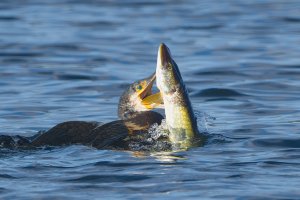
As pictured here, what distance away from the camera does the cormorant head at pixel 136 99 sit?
1191cm

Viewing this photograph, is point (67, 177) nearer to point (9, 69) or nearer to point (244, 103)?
point (244, 103)

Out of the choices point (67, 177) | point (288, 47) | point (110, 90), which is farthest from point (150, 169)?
point (288, 47)

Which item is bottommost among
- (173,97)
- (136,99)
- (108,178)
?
(108,178)

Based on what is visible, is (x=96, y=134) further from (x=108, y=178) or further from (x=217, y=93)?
(x=217, y=93)

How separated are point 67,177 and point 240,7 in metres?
14.8

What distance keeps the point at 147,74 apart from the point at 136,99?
16.2ft

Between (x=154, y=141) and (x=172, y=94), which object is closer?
(x=172, y=94)

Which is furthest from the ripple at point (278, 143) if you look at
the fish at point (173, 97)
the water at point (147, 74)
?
the fish at point (173, 97)

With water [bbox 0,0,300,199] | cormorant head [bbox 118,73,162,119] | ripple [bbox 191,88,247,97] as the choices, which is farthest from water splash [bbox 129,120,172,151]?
ripple [bbox 191,88,247,97]

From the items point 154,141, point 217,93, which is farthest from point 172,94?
point 217,93

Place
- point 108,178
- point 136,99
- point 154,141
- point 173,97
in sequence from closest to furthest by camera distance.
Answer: point 108,178 < point 173,97 < point 154,141 < point 136,99

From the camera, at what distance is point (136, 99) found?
12.0 m

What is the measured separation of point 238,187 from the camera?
374 inches

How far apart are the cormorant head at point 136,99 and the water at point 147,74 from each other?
0.84 m
